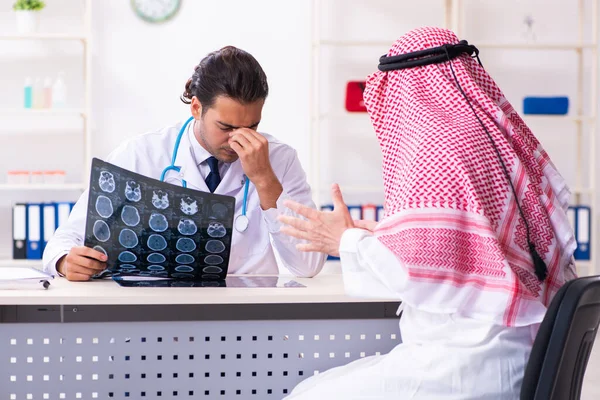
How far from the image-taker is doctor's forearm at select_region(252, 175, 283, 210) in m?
2.20

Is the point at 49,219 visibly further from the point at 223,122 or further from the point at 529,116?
the point at 529,116

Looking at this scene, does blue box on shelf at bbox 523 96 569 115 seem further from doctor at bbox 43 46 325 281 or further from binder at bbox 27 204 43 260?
binder at bbox 27 204 43 260

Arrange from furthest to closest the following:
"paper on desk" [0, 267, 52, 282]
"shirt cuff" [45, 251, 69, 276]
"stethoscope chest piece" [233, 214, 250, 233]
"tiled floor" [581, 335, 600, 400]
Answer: "tiled floor" [581, 335, 600, 400] → "stethoscope chest piece" [233, 214, 250, 233] → "shirt cuff" [45, 251, 69, 276] → "paper on desk" [0, 267, 52, 282]

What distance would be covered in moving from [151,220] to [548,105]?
3.27 metres

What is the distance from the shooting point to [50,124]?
454 centimetres

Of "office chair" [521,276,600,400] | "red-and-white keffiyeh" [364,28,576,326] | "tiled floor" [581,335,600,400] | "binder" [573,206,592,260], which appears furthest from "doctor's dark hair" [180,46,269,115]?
"binder" [573,206,592,260]

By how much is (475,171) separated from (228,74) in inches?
42.1

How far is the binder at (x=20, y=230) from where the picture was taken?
13.8 ft

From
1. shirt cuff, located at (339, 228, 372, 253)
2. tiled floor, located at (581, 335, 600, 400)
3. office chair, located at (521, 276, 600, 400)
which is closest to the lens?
office chair, located at (521, 276, 600, 400)

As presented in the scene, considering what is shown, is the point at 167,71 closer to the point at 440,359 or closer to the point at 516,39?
the point at 516,39

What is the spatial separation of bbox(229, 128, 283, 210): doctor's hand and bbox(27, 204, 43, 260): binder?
7.68 feet

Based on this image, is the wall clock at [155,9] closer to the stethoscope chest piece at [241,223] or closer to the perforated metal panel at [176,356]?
the stethoscope chest piece at [241,223]

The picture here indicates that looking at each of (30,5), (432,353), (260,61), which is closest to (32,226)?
(30,5)

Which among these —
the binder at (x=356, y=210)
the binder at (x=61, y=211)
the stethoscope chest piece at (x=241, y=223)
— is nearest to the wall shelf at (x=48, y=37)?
the binder at (x=61, y=211)
